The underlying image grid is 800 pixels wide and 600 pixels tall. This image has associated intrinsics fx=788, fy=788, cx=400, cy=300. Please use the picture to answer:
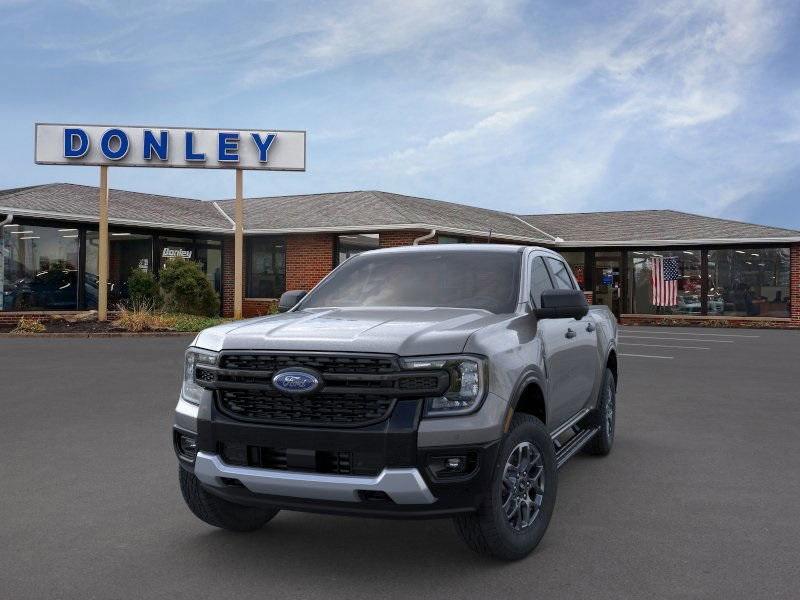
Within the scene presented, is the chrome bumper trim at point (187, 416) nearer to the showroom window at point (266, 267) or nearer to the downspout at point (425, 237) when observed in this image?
the downspout at point (425, 237)

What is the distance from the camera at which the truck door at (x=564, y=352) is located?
A: 5137 millimetres

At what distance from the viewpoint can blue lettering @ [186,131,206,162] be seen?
24281 millimetres

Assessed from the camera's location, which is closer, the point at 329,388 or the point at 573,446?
the point at 329,388

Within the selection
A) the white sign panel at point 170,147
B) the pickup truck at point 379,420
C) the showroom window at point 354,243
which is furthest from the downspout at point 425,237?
the pickup truck at point 379,420

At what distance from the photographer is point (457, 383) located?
3918mm

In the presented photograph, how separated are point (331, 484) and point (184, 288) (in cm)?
2222

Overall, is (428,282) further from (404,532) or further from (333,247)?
(333,247)

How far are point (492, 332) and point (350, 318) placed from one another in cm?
86

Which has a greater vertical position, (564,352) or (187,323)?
(564,352)

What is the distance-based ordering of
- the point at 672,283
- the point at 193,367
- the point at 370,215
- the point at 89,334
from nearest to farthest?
the point at 193,367, the point at 89,334, the point at 370,215, the point at 672,283

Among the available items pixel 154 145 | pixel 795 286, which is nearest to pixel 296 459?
pixel 154 145

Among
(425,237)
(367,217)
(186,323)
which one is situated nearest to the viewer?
(186,323)

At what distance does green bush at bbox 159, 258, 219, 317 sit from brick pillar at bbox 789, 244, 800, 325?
20.4 m

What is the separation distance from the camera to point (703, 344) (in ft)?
66.4
